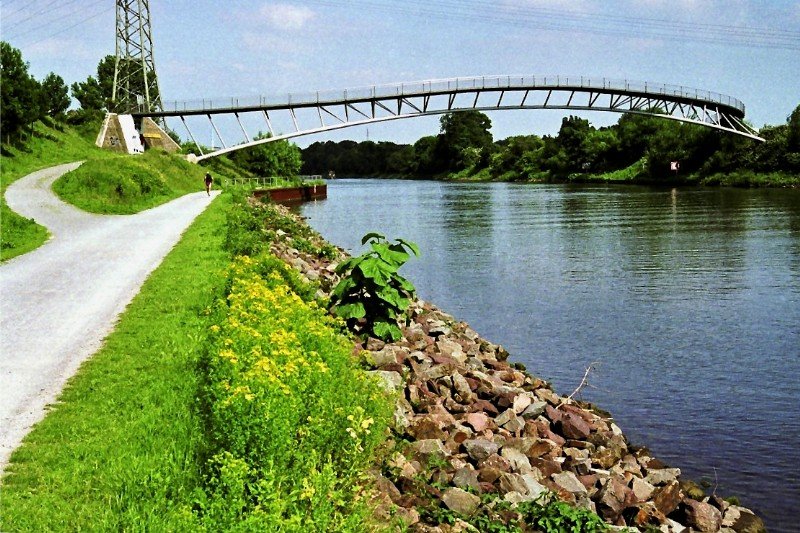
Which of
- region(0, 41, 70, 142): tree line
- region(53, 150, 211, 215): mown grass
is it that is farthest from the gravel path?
region(0, 41, 70, 142): tree line

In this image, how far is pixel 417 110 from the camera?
8069 centimetres

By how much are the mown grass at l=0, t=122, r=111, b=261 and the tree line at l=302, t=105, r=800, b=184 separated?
70.1 metres

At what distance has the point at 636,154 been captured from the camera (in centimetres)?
12450

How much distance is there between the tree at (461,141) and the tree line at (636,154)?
0.83ft

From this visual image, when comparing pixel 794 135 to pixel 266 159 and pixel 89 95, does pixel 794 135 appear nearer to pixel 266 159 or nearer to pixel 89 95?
pixel 266 159

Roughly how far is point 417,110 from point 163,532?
77.2 metres

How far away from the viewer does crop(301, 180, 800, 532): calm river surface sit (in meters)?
12.4

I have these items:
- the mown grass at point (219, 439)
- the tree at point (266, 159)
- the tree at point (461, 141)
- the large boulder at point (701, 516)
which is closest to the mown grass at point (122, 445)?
the mown grass at point (219, 439)

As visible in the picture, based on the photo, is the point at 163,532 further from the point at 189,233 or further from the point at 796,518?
the point at 189,233

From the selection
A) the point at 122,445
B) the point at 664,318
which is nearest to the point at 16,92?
the point at 664,318

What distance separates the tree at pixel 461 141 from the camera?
18250cm

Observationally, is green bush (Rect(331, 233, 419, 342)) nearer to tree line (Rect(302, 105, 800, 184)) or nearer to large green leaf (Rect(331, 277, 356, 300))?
large green leaf (Rect(331, 277, 356, 300))

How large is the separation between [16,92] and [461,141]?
13945 cm

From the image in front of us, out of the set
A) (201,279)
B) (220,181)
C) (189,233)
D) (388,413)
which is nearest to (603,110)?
(220,181)
